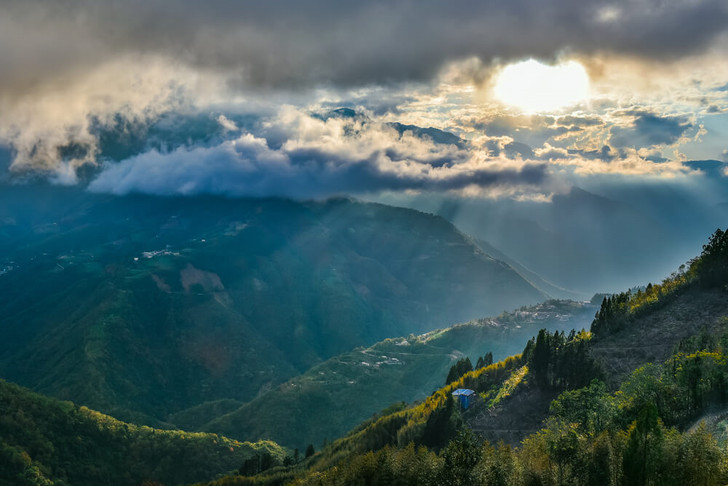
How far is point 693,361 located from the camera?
305 feet

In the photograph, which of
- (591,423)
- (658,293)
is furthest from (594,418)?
(658,293)

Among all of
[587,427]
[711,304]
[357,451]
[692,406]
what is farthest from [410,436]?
[711,304]

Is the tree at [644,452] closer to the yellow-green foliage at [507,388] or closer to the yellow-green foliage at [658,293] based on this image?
the yellow-green foliage at [507,388]

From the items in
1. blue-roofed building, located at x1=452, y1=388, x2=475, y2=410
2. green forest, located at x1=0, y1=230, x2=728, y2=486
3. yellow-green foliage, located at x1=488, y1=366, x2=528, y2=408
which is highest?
green forest, located at x1=0, y1=230, x2=728, y2=486

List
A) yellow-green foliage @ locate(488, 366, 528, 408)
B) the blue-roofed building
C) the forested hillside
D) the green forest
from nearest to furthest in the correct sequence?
the forested hillside < the green forest < yellow-green foliage @ locate(488, 366, 528, 408) < the blue-roofed building

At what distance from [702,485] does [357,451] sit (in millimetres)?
123741

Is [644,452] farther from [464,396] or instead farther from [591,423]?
[464,396]

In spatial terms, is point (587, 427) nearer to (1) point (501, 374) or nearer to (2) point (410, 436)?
(2) point (410, 436)

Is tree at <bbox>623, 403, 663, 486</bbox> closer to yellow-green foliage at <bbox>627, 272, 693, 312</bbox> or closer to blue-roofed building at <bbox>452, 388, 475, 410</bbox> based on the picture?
blue-roofed building at <bbox>452, 388, 475, 410</bbox>

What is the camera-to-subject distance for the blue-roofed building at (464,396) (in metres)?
164

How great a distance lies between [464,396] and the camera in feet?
553

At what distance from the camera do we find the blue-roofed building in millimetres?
163738

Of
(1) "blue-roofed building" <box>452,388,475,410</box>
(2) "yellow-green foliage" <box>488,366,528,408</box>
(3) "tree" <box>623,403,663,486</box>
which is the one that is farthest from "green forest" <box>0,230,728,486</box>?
(1) "blue-roofed building" <box>452,388,475,410</box>

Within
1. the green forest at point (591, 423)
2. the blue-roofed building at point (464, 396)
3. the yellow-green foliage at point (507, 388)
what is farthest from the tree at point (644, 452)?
the blue-roofed building at point (464, 396)
